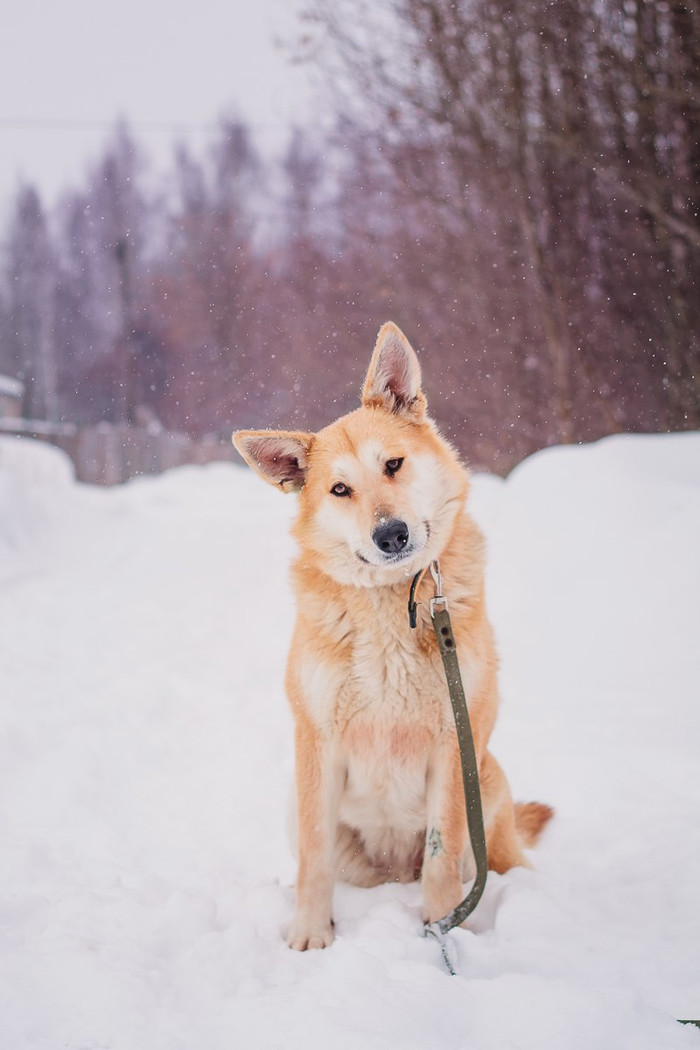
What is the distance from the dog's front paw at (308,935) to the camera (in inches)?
83.0

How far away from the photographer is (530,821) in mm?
2783

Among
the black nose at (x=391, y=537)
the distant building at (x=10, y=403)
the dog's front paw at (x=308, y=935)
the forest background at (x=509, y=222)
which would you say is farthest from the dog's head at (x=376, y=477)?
the distant building at (x=10, y=403)

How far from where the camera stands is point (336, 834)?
2.35 m

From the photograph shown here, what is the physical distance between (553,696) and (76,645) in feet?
11.2

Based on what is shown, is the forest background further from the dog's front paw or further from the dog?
the dog's front paw

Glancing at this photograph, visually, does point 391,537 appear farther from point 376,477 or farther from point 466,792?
point 466,792

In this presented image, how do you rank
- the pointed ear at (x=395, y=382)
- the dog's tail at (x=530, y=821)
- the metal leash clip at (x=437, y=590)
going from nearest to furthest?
the metal leash clip at (x=437, y=590), the pointed ear at (x=395, y=382), the dog's tail at (x=530, y=821)

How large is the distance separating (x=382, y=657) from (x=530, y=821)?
1120 millimetres

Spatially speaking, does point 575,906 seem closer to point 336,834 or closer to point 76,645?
point 336,834

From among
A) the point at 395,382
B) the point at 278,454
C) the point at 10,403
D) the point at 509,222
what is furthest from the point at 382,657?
the point at 10,403

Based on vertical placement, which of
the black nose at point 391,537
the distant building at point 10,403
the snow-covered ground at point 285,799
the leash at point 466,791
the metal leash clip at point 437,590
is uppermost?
the black nose at point 391,537

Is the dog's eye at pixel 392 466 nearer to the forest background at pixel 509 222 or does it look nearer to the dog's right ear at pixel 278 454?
the dog's right ear at pixel 278 454

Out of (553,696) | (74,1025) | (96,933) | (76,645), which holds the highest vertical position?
(74,1025)

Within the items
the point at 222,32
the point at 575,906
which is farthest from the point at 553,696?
the point at 222,32
